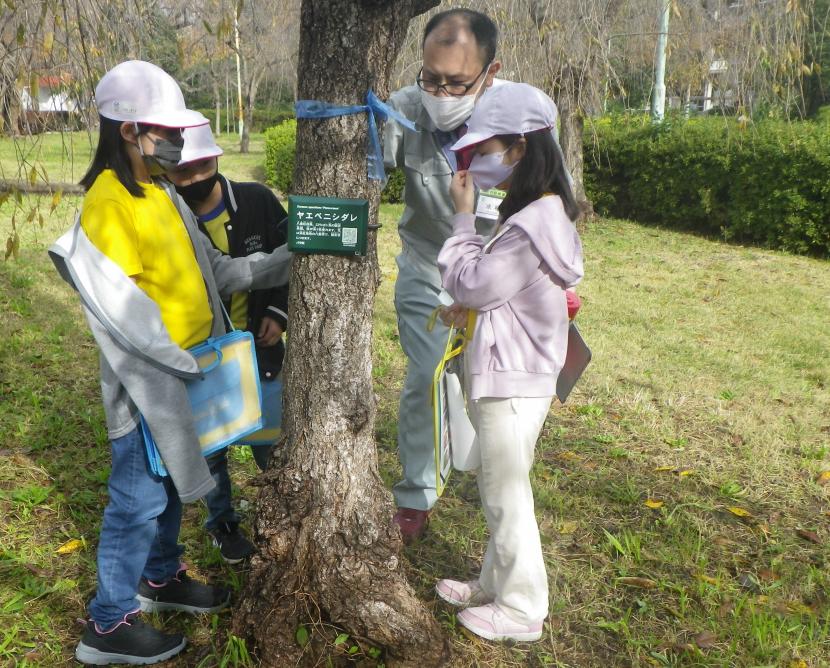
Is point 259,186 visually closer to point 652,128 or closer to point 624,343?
point 624,343

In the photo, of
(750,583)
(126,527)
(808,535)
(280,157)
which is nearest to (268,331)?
(126,527)

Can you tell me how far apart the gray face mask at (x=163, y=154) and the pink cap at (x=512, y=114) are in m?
0.80

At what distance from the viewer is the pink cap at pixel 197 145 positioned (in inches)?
91.4

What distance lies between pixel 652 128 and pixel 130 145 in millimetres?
10141

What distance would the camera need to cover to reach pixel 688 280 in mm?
8047

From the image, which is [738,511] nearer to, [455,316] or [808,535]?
[808,535]

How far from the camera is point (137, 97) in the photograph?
2072mm

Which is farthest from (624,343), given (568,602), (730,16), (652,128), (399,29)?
(652,128)

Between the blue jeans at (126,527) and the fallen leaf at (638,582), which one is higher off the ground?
the blue jeans at (126,527)

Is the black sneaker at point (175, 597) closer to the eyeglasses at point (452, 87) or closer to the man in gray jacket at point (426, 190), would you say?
the man in gray jacket at point (426, 190)

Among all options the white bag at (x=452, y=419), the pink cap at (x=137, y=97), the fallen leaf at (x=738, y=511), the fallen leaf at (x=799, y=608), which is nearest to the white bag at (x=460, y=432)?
the white bag at (x=452, y=419)

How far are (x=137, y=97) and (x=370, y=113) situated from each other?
0.64m

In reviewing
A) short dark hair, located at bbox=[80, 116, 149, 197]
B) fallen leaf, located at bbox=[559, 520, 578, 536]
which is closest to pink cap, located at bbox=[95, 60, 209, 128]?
short dark hair, located at bbox=[80, 116, 149, 197]

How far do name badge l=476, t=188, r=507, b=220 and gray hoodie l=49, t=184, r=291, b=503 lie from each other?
1.00 metres
